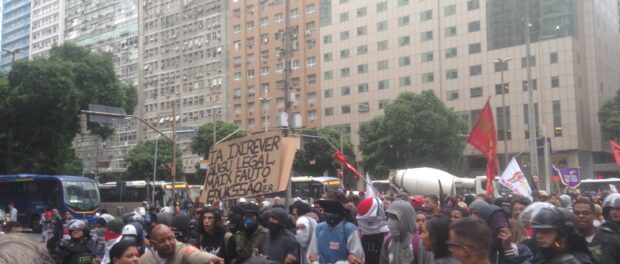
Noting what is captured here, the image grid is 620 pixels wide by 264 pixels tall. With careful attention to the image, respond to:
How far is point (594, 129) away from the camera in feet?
182

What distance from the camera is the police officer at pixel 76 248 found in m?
7.77

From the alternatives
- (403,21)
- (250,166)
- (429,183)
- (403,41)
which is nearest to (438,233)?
(250,166)

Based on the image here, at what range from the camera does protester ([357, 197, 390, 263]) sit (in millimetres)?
6770

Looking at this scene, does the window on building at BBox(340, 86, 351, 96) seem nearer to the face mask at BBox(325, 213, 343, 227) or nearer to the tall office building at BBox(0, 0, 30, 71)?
the face mask at BBox(325, 213, 343, 227)

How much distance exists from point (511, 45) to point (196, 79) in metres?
42.9

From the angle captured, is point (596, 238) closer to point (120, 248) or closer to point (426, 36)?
point (120, 248)

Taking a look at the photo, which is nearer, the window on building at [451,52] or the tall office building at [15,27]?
the window on building at [451,52]

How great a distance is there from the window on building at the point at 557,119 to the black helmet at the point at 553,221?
175 ft

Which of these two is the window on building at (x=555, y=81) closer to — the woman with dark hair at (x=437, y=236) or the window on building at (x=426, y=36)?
Answer: the window on building at (x=426, y=36)

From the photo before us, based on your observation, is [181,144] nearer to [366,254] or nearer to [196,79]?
[196,79]

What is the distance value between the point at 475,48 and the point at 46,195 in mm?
42704

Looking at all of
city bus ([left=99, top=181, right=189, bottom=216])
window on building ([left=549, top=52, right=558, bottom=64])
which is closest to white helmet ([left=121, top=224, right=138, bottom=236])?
city bus ([left=99, top=181, right=189, bottom=216])

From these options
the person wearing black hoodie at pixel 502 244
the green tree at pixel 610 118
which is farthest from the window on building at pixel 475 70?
the person wearing black hoodie at pixel 502 244

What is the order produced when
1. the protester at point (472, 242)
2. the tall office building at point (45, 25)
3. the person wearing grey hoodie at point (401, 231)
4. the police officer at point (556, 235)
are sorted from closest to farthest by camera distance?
the protester at point (472, 242), the police officer at point (556, 235), the person wearing grey hoodie at point (401, 231), the tall office building at point (45, 25)
